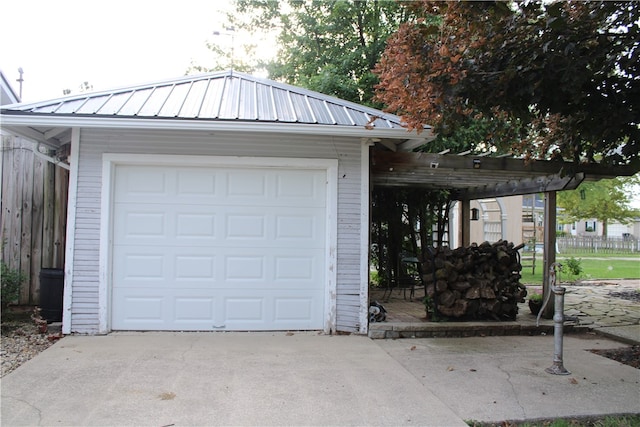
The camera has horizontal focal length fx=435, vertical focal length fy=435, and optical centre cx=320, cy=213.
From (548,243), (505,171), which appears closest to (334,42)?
(505,171)

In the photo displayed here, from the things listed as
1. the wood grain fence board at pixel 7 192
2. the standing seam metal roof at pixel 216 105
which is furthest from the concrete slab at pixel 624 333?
the wood grain fence board at pixel 7 192

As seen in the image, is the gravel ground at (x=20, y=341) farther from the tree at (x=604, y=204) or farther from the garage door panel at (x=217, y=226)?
the tree at (x=604, y=204)

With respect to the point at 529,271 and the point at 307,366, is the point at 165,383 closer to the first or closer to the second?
the point at 307,366

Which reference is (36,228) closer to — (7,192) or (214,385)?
(7,192)

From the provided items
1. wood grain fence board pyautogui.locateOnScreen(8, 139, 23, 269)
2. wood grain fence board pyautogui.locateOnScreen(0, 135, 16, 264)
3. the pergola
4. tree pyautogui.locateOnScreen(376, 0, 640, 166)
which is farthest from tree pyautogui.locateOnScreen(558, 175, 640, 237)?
wood grain fence board pyautogui.locateOnScreen(0, 135, 16, 264)

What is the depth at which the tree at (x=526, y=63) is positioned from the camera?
439 centimetres

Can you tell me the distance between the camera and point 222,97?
20.0ft

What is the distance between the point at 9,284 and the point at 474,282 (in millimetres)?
6537

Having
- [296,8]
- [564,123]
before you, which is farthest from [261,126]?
[296,8]

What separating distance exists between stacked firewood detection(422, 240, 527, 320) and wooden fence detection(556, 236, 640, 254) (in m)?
20.2

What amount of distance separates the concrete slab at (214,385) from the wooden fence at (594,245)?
76.4 feet

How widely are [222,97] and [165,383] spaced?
12.5ft

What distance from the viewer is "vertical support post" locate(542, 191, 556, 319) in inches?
266

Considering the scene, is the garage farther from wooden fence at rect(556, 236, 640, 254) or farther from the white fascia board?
wooden fence at rect(556, 236, 640, 254)
